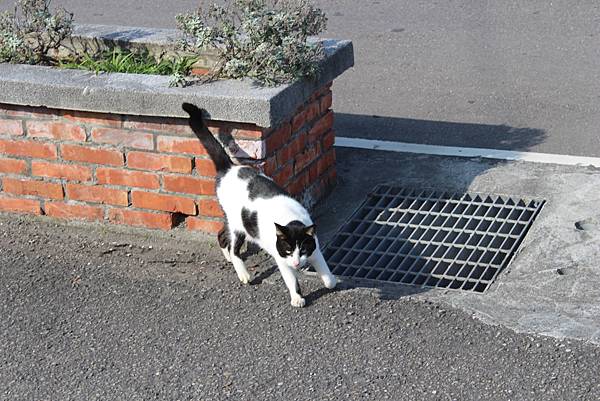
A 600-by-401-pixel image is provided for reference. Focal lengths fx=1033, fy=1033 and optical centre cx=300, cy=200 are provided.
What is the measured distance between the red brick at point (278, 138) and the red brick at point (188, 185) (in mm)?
327

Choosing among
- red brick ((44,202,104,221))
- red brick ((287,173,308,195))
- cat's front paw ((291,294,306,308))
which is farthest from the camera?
red brick ((44,202,104,221))

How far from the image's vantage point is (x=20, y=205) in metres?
5.40

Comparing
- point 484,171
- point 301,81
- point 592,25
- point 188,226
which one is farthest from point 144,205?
point 592,25

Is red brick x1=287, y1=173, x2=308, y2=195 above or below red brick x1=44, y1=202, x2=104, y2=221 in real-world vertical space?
above

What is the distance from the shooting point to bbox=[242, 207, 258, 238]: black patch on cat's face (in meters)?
4.61

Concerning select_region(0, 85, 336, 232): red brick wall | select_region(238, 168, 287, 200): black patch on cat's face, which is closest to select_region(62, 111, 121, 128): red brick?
select_region(0, 85, 336, 232): red brick wall

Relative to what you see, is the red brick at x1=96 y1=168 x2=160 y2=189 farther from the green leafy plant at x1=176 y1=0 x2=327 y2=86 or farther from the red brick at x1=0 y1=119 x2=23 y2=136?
the green leafy plant at x1=176 y1=0 x2=327 y2=86

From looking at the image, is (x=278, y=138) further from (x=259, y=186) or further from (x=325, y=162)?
(x=325, y=162)

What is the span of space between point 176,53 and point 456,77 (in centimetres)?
251

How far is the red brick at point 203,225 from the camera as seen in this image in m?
5.05

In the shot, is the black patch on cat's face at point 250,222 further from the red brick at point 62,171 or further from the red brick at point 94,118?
the red brick at point 62,171

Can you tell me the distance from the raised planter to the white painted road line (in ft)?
2.31

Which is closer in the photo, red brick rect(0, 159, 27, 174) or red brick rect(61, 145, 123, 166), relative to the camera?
red brick rect(61, 145, 123, 166)

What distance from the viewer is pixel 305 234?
4.32 metres
